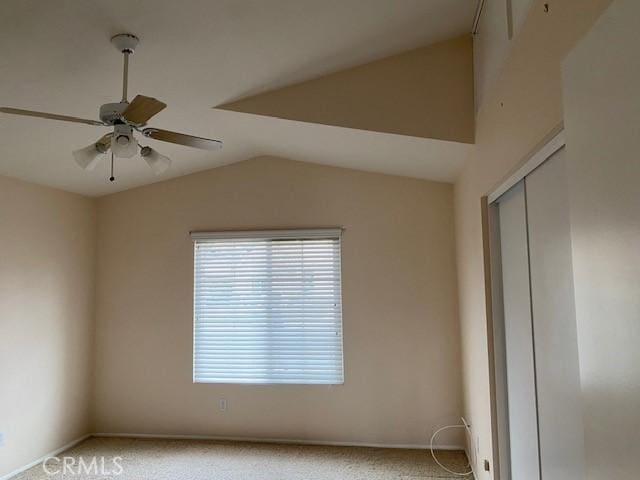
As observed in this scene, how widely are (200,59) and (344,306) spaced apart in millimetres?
2569

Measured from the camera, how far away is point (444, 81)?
119 inches

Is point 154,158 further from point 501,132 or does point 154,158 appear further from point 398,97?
point 501,132

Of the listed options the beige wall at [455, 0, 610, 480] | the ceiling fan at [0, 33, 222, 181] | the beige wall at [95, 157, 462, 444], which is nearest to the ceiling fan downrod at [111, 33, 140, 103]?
the ceiling fan at [0, 33, 222, 181]

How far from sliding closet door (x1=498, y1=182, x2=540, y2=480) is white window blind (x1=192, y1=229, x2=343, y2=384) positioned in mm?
1987

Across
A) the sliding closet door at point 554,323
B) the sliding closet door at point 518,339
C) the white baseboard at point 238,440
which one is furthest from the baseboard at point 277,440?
the sliding closet door at point 554,323

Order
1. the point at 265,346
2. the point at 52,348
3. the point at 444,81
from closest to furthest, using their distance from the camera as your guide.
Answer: the point at 444,81, the point at 52,348, the point at 265,346

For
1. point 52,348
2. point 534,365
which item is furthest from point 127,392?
point 534,365

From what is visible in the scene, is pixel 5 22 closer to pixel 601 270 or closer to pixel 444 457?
pixel 601 270

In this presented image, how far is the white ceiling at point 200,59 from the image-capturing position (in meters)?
2.18

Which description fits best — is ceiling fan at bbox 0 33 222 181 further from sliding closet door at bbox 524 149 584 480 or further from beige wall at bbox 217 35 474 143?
sliding closet door at bbox 524 149 584 480

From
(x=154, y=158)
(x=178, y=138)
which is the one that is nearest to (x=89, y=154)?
(x=154, y=158)

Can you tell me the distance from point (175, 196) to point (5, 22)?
2.78 m

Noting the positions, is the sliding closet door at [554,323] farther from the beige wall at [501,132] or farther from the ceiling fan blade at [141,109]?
the ceiling fan blade at [141,109]

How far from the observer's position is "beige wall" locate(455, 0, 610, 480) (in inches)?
59.9
